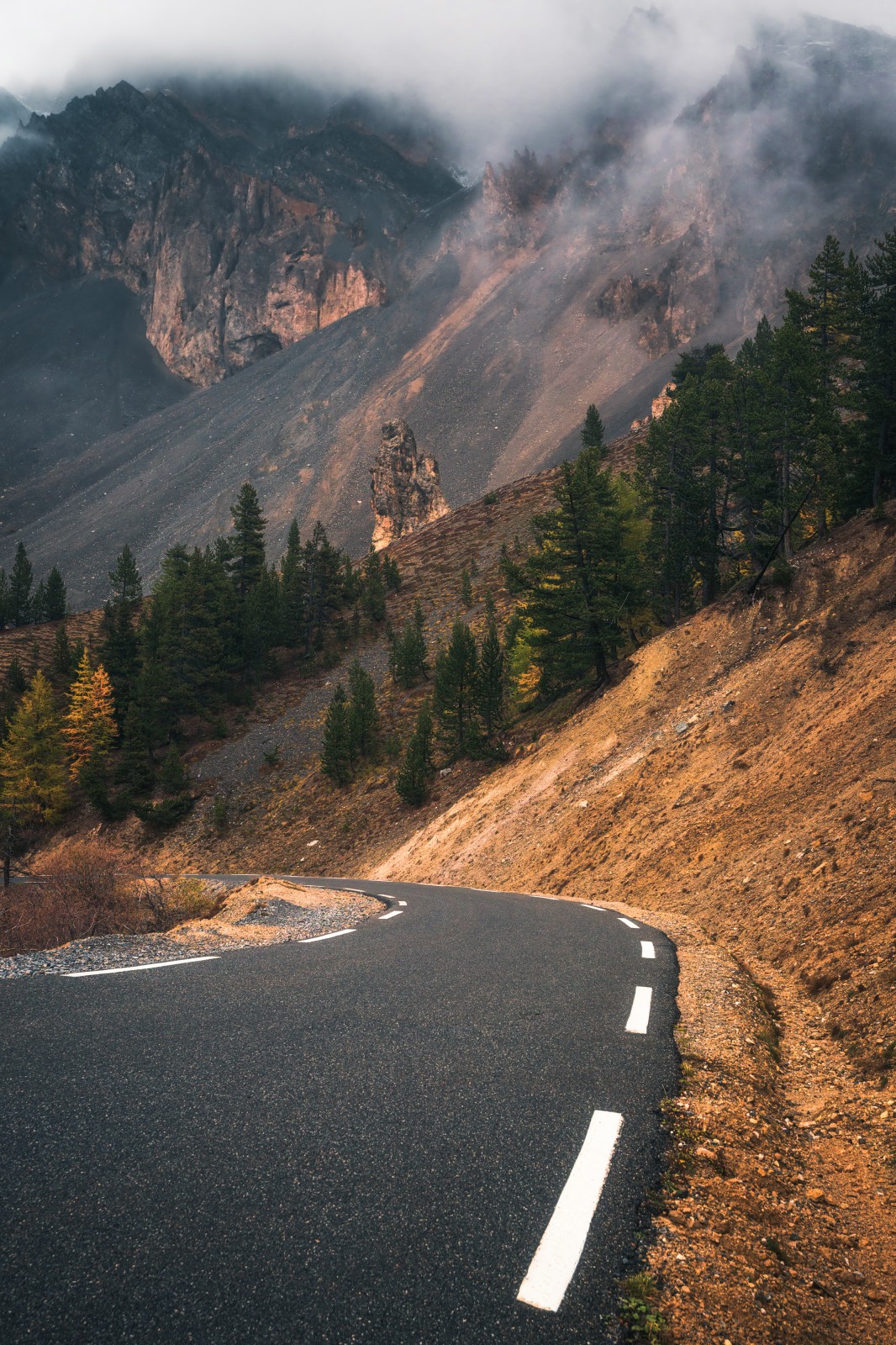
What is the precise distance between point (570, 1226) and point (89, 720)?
62.0 metres

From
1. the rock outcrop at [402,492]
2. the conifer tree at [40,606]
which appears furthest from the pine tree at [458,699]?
the rock outcrop at [402,492]

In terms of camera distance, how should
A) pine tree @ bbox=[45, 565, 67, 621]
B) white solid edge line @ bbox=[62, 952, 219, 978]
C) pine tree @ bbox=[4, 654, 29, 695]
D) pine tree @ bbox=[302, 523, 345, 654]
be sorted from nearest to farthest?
white solid edge line @ bbox=[62, 952, 219, 978]
pine tree @ bbox=[4, 654, 29, 695]
pine tree @ bbox=[302, 523, 345, 654]
pine tree @ bbox=[45, 565, 67, 621]

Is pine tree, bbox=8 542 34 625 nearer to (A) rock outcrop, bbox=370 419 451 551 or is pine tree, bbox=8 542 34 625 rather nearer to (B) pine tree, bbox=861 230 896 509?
(A) rock outcrop, bbox=370 419 451 551

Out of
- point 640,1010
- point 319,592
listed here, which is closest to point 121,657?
point 319,592

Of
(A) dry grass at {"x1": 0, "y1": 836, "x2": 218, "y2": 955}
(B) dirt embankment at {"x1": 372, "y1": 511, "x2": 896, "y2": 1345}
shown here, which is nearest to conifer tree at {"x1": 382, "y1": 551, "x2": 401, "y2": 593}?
(B) dirt embankment at {"x1": 372, "y1": 511, "x2": 896, "y2": 1345}

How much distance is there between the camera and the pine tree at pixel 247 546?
7188 centimetres

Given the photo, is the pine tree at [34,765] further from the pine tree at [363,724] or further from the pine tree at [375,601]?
the pine tree at [375,601]

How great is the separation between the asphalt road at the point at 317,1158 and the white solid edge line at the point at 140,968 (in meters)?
0.30

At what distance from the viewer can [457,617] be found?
6850 centimetres

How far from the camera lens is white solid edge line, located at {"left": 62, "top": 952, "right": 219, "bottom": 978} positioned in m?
6.39

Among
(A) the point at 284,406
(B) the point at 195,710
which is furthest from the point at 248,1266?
(A) the point at 284,406

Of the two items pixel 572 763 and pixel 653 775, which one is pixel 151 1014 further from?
pixel 572 763

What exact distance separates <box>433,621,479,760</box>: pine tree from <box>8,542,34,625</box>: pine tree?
76.5 m

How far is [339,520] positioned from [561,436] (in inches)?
2035
